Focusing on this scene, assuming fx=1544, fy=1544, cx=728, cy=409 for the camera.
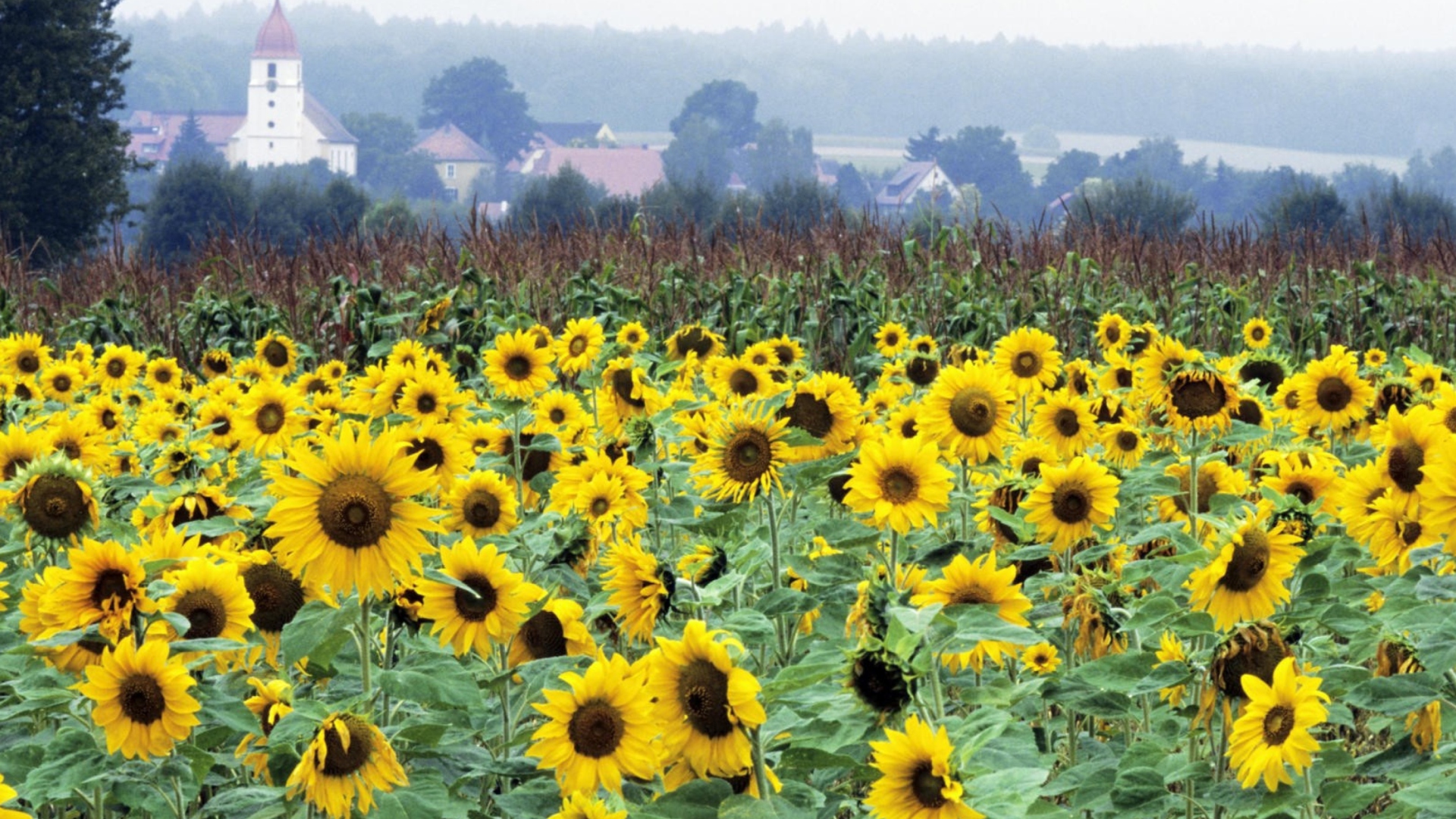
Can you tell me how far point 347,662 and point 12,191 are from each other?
119ft

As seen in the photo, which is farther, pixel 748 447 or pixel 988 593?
pixel 748 447

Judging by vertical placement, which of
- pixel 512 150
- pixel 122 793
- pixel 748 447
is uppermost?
pixel 748 447

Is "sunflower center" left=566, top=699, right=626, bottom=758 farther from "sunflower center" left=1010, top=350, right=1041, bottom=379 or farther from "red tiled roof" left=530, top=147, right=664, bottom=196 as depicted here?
"red tiled roof" left=530, top=147, right=664, bottom=196

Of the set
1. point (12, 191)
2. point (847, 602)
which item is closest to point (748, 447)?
point (847, 602)

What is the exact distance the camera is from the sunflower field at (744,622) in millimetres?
2141

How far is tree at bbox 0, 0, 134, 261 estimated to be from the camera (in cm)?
3603

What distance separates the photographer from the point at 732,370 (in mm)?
4398

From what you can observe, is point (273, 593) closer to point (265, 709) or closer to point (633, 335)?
point (265, 709)

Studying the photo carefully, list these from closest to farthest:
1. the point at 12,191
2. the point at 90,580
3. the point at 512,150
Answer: the point at 90,580
the point at 12,191
the point at 512,150

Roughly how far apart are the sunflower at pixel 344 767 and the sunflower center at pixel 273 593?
533 millimetres

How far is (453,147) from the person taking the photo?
6668 inches

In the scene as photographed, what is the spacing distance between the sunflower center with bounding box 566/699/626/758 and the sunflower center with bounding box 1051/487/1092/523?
1477 mm

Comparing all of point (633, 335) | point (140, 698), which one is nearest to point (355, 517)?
point (140, 698)

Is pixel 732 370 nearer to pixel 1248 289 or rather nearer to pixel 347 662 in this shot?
pixel 347 662
